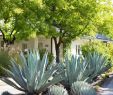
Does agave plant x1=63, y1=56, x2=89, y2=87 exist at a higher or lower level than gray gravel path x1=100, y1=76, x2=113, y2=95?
higher

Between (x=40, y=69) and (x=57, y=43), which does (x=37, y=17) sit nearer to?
(x=57, y=43)

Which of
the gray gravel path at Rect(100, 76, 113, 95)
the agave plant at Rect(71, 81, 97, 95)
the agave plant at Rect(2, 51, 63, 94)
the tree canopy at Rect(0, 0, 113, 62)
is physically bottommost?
the gray gravel path at Rect(100, 76, 113, 95)

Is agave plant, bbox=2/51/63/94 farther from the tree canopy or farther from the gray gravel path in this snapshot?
the tree canopy

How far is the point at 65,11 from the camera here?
26281mm

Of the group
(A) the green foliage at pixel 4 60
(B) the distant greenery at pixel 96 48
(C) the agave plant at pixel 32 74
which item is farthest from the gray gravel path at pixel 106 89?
(B) the distant greenery at pixel 96 48

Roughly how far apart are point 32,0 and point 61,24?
459 cm

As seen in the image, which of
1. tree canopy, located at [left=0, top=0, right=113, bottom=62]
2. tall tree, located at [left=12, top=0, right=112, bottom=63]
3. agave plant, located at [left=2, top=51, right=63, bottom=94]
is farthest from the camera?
tall tree, located at [left=12, top=0, right=112, bottom=63]

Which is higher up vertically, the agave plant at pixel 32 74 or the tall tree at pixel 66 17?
the tall tree at pixel 66 17

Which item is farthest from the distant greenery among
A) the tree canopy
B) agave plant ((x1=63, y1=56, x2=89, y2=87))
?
agave plant ((x1=63, y1=56, x2=89, y2=87))

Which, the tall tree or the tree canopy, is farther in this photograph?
the tall tree

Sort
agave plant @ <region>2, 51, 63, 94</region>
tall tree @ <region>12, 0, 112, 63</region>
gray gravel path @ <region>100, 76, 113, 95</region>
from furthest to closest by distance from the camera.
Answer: tall tree @ <region>12, 0, 112, 63</region> → gray gravel path @ <region>100, 76, 113, 95</region> → agave plant @ <region>2, 51, 63, 94</region>

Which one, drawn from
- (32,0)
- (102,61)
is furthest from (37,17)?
(102,61)

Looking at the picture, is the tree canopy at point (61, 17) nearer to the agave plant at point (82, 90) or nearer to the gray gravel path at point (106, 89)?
the gray gravel path at point (106, 89)

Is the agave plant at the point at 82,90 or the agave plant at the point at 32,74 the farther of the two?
the agave plant at the point at 82,90
